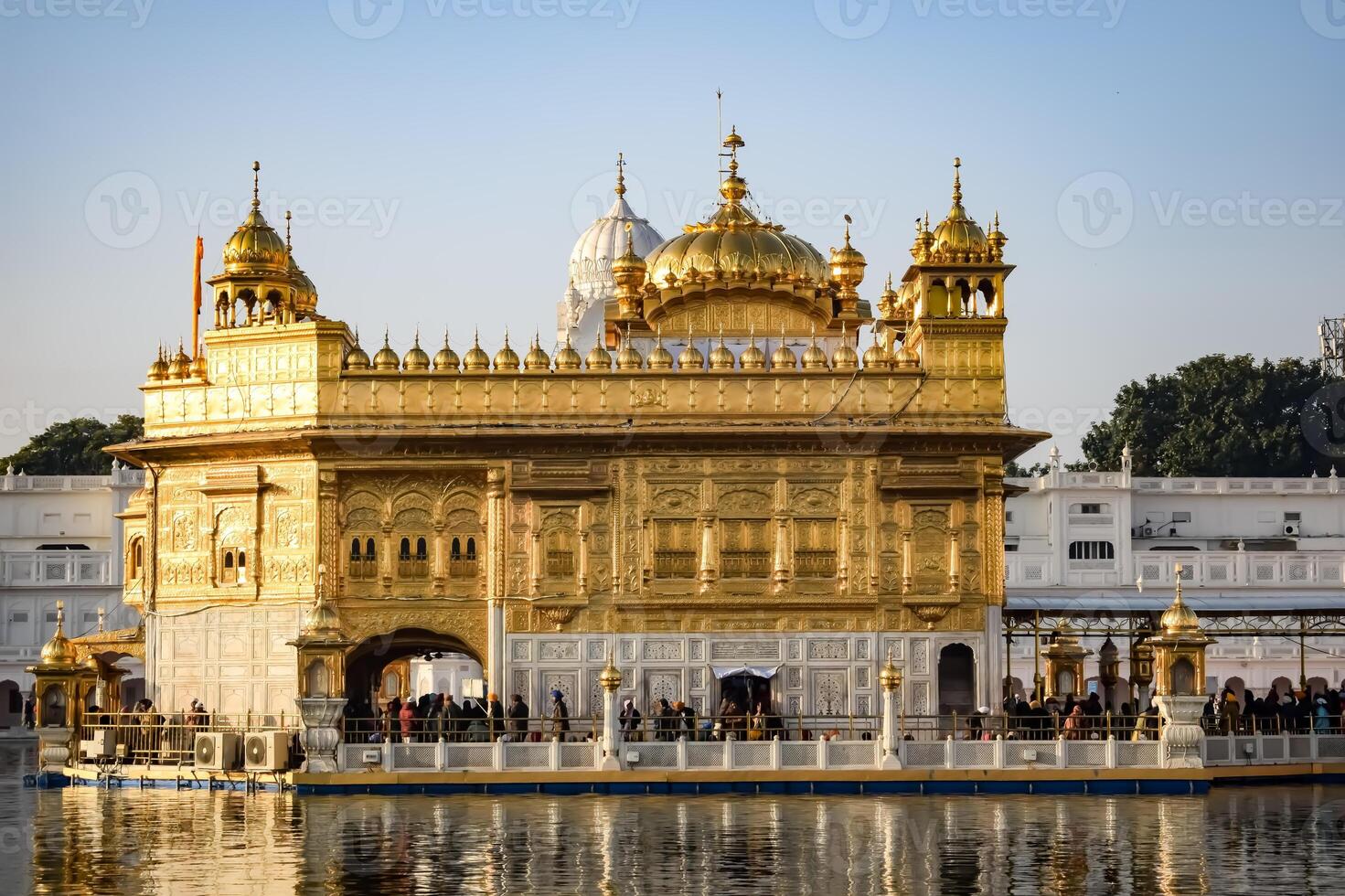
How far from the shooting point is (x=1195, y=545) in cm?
6762

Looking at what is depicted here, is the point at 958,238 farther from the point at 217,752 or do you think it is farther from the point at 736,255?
the point at 217,752

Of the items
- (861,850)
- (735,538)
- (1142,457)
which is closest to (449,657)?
(1142,457)

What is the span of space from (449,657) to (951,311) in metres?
31.9

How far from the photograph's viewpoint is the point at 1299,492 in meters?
67.9

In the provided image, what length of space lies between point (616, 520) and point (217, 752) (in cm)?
711

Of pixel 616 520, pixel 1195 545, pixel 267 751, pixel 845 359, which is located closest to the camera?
pixel 267 751

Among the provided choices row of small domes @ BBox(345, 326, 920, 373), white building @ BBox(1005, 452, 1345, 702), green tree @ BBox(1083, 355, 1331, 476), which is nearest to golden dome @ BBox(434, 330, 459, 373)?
row of small domes @ BBox(345, 326, 920, 373)

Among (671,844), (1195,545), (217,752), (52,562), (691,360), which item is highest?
(691,360)

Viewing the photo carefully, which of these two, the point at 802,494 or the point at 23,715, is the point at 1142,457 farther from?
the point at 802,494

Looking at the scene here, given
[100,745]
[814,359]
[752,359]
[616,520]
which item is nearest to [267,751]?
[100,745]

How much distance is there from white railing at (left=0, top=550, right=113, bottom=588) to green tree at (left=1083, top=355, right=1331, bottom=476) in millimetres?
34880

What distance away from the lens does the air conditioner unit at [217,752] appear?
31094 mm

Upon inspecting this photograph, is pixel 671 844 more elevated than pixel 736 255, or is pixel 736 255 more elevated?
pixel 736 255

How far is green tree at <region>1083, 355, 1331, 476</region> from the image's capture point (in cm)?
7370
